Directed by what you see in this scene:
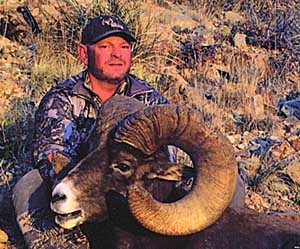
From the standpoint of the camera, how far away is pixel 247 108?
316 inches

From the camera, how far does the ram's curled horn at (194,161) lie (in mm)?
3406

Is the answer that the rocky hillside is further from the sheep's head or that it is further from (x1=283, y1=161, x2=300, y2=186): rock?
the sheep's head

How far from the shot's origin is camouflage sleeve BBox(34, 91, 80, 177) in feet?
15.3

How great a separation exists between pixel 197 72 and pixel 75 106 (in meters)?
4.32

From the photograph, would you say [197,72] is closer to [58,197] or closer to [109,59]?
[109,59]

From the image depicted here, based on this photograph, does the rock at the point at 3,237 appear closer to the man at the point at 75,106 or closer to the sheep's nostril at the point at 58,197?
the man at the point at 75,106

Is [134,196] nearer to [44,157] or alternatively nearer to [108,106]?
[108,106]

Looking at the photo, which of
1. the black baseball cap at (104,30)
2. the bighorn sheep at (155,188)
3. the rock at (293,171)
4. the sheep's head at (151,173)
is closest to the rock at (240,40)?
the rock at (293,171)

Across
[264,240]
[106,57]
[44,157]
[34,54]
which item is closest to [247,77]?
[34,54]

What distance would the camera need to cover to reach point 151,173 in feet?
12.1

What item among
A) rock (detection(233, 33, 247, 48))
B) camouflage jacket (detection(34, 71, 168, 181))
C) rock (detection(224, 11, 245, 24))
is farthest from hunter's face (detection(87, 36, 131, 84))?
rock (detection(224, 11, 245, 24))

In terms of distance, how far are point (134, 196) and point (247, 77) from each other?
19.0ft

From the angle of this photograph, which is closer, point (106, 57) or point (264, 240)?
point (264, 240)

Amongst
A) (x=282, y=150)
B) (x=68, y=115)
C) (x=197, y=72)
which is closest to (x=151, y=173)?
(x=68, y=115)
